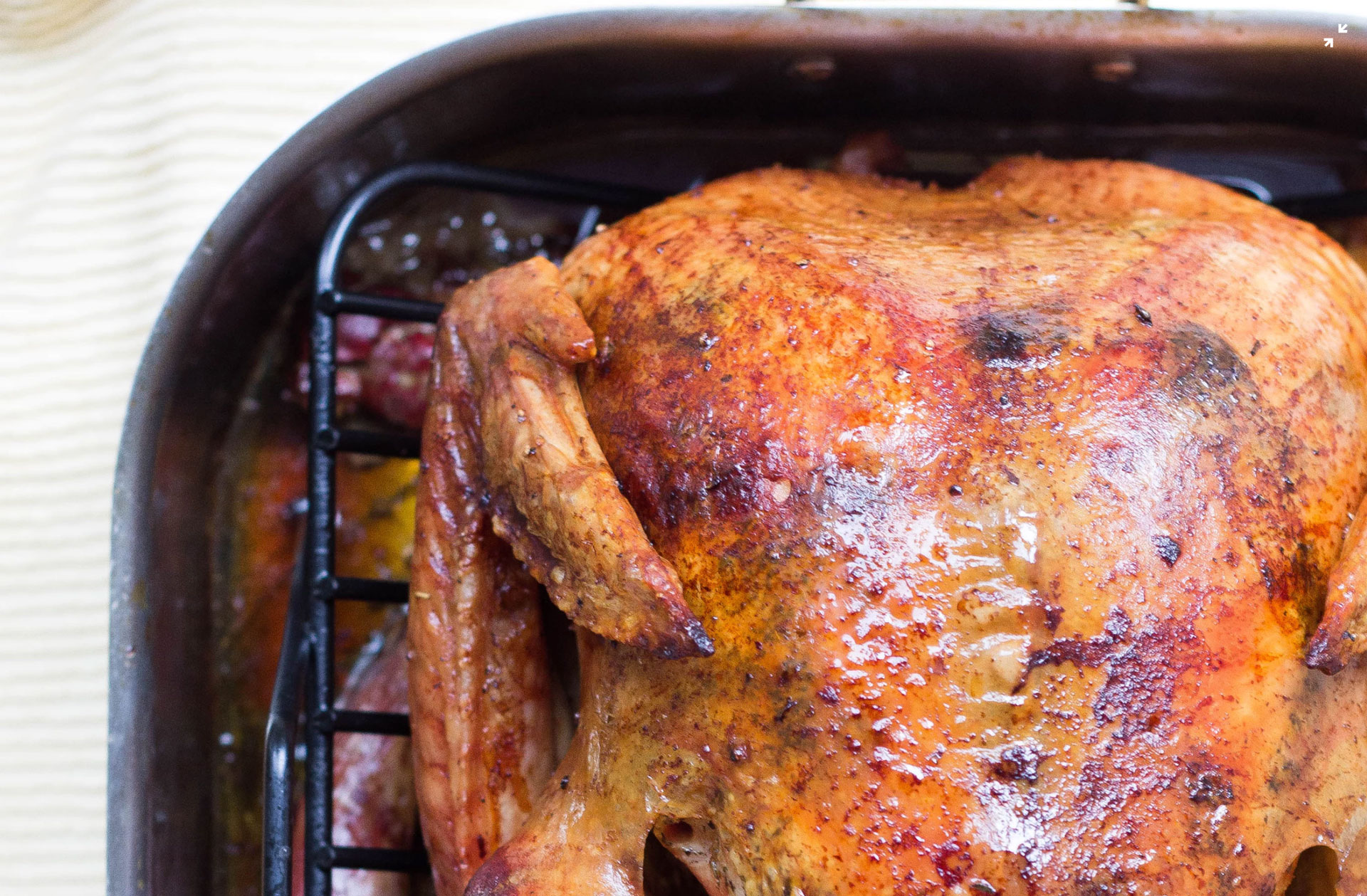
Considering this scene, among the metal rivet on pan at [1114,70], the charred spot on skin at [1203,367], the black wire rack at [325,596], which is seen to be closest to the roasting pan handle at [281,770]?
the black wire rack at [325,596]

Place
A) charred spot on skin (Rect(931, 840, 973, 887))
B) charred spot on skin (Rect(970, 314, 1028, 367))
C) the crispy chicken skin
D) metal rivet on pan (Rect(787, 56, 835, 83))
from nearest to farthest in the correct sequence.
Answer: charred spot on skin (Rect(931, 840, 973, 887))
charred spot on skin (Rect(970, 314, 1028, 367))
the crispy chicken skin
metal rivet on pan (Rect(787, 56, 835, 83))

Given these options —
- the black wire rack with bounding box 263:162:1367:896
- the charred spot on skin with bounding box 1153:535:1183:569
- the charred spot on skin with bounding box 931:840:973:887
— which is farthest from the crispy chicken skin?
the charred spot on skin with bounding box 1153:535:1183:569

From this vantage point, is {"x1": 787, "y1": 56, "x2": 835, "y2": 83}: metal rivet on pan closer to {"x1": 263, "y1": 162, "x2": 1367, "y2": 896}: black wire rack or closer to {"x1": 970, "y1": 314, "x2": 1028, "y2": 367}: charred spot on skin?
{"x1": 263, "y1": 162, "x2": 1367, "y2": 896}: black wire rack

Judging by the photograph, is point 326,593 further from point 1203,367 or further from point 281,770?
point 1203,367

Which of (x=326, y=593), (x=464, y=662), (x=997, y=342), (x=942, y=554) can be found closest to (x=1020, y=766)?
(x=942, y=554)

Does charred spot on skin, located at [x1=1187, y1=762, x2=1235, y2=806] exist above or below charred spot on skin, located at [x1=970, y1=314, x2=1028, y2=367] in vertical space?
below
